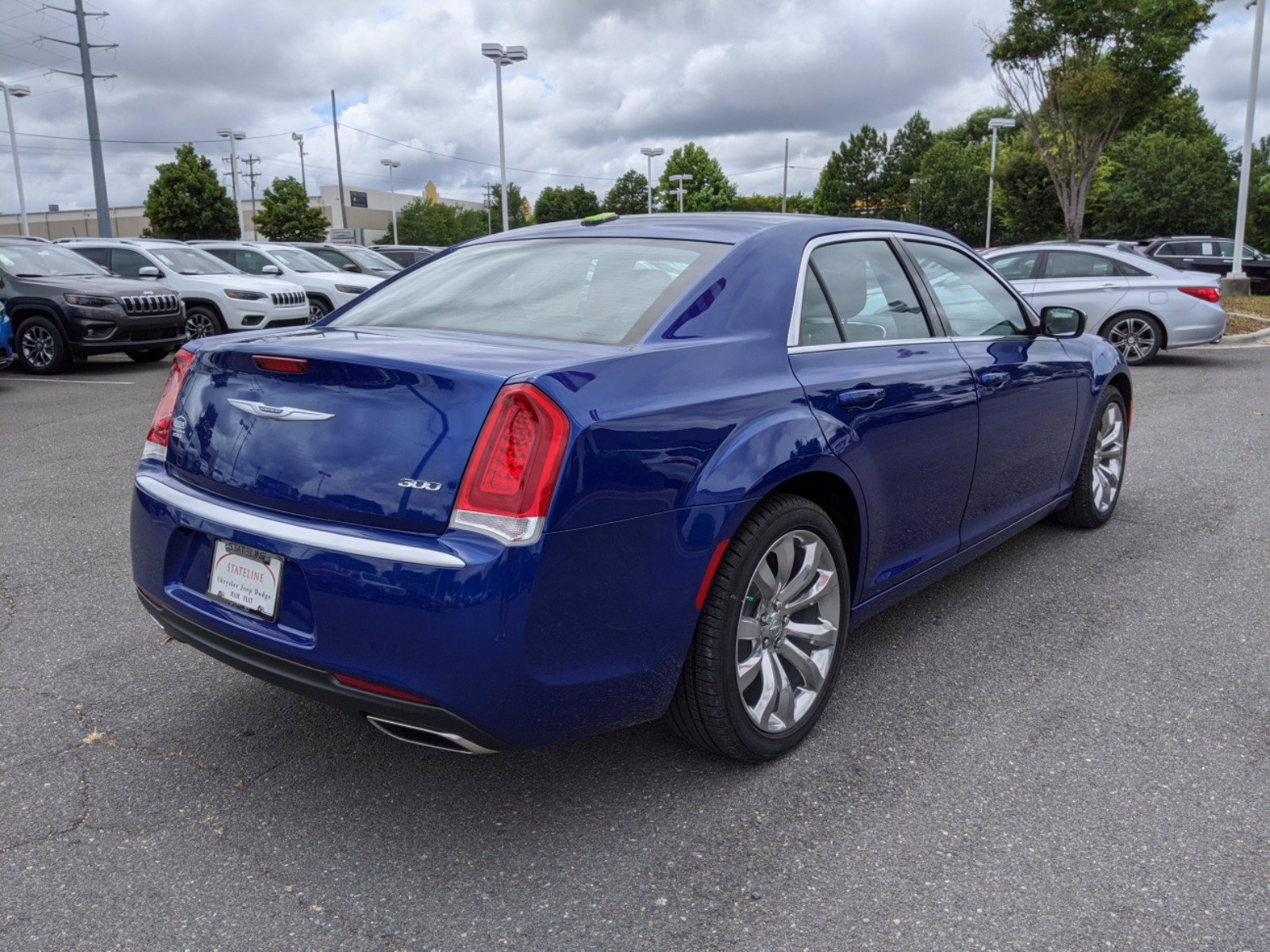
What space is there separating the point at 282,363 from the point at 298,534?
0.47 metres

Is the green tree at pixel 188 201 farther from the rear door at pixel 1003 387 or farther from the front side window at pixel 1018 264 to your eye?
the rear door at pixel 1003 387

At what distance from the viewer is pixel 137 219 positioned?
100875 mm

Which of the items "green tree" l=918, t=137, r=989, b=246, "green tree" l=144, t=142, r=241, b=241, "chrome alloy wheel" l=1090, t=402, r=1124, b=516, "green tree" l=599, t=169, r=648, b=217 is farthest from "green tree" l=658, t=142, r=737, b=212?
"chrome alloy wheel" l=1090, t=402, r=1124, b=516

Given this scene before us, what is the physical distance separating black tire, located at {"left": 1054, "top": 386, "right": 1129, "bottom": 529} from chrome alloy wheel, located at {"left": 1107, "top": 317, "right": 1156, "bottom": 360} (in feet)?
26.2

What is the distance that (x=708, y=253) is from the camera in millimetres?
3094

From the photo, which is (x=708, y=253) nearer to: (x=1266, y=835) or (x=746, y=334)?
(x=746, y=334)

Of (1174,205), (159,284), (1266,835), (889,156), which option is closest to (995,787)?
(1266,835)

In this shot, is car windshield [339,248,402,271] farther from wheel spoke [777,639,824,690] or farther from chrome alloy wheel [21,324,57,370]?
wheel spoke [777,639,824,690]

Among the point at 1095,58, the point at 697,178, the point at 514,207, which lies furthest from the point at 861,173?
the point at 1095,58

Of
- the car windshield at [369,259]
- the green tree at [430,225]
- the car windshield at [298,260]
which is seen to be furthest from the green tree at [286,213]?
the car windshield at [298,260]

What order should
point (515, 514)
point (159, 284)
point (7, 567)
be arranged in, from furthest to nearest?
point (159, 284), point (7, 567), point (515, 514)

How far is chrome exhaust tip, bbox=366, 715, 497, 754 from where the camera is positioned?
7.68 ft

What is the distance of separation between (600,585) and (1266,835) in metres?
1.81

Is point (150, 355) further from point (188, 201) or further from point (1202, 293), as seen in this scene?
point (188, 201)
